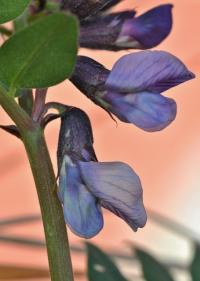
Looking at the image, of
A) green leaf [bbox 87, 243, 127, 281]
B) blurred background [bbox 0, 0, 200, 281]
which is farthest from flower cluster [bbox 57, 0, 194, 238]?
blurred background [bbox 0, 0, 200, 281]

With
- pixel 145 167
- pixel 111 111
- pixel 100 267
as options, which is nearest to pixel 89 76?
pixel 111 111

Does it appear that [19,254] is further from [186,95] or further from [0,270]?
A: [0,270]

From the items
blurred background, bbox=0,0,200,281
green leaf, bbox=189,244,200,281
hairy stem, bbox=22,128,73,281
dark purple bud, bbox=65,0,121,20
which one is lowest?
blurred background, bbox=0,0,200,281

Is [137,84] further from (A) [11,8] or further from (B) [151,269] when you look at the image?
(B) [151,269]

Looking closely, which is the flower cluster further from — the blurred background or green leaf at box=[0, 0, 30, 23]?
the blurred background

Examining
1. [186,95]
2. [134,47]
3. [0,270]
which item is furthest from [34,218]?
[186,95]

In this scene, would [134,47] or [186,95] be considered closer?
[134,47]
